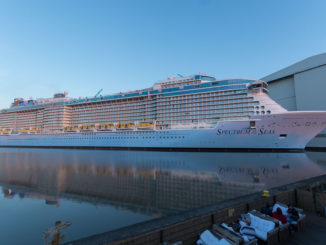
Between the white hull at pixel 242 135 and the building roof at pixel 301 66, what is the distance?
19.0 meters

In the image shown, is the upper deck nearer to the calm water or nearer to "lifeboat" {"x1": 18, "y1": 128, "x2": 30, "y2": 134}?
"lifeboat" {"x1": 18, "y1": 128, "x2": 30, "y2": 134}

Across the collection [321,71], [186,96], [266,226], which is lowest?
[266,226]

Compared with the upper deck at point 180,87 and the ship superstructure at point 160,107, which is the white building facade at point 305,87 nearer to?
the ship superstructure at point 160,107

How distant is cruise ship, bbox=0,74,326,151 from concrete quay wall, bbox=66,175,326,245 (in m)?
18.8

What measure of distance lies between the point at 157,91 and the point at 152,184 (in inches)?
1019

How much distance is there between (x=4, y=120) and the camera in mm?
50562

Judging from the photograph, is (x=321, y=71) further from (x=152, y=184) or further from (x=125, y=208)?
(x=125, y=208)

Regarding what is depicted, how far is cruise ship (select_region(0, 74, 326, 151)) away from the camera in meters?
21.8

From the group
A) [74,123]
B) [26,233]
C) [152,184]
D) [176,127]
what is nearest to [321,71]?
[176,127]

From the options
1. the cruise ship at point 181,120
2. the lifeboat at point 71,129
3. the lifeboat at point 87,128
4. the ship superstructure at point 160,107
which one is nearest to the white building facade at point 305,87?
the cruise ship at point 181,120

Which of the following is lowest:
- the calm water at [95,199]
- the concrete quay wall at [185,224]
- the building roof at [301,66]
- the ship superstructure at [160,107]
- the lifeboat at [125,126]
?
the calm water at [95,199]

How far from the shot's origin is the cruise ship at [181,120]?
2175 centimetres

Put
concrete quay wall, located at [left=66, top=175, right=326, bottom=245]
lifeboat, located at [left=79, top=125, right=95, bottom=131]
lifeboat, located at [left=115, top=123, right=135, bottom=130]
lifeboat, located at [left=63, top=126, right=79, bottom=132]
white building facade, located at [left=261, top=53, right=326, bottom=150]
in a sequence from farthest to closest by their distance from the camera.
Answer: lifeboat, located at [left=63, top=126, right=79, bottom=132] → lifeboat, located at [left=79, top=125, right=95, bottom=131] → white building facade, located at [left=261, top=53, right=326, bottom=150] → lifeboat, located at [left=115, top=123, right=135, bottom=130] → concrete quay wall, located at [left=66, top=175, right=326, bottom=245]

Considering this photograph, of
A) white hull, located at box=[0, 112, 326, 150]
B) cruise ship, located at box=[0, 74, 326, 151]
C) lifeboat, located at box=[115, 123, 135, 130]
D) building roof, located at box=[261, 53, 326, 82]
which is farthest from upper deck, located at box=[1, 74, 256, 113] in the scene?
building roof, located at box=[261, 53, 326, 82]
